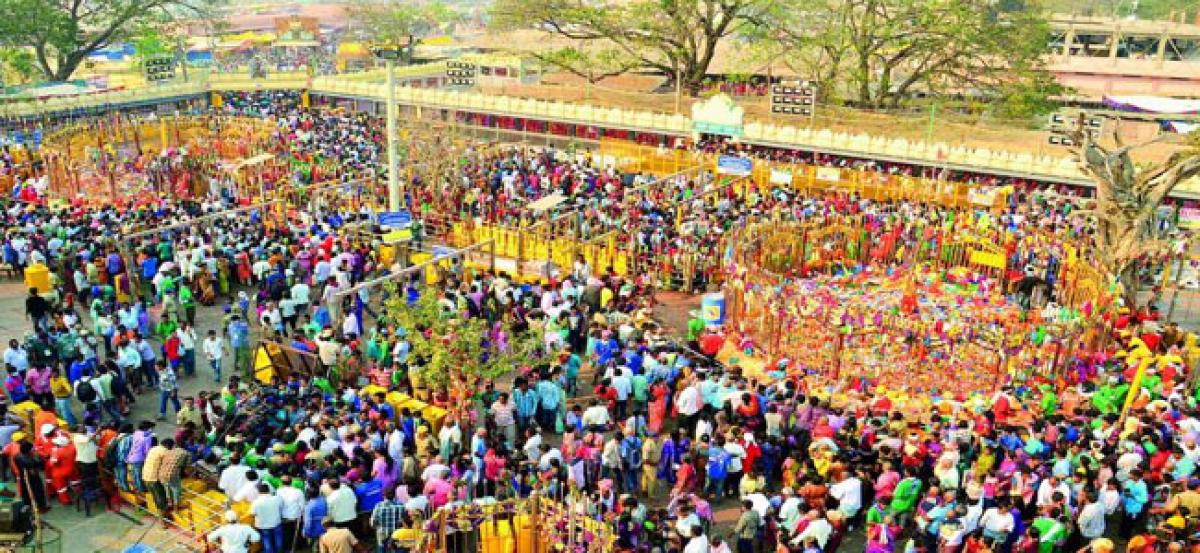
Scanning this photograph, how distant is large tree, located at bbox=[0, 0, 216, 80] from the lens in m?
42.5

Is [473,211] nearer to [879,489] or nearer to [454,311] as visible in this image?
[454,311]

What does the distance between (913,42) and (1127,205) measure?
17728 millimetres

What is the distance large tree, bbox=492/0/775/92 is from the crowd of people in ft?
65.5

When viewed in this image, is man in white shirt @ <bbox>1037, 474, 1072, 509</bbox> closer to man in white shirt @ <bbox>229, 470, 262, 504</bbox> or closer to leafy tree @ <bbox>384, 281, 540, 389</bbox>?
leafy tree @ <bbox>384, 281, 540, 389</bbox>

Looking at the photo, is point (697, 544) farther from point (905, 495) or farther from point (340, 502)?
point (340, 502)

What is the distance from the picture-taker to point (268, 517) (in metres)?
10.9

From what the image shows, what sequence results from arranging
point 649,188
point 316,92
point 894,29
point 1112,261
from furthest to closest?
point 316,92 → point 894,29 → point 649,188 → point 1112,261

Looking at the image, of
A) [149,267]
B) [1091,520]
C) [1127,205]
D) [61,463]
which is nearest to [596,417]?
[1091,520]

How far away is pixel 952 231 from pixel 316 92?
27909mm

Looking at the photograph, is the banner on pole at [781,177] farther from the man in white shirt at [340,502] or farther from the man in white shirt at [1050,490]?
the man in white shirt at [340,502]

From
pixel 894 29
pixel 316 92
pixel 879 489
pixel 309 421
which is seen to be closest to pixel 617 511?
pixel 879 489

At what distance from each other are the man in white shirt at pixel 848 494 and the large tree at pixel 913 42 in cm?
2605

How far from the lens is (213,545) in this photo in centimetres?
1063

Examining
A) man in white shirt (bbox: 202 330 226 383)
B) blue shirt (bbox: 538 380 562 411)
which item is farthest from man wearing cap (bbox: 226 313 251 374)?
blue shirt (bbox: 538 380 562 411)
